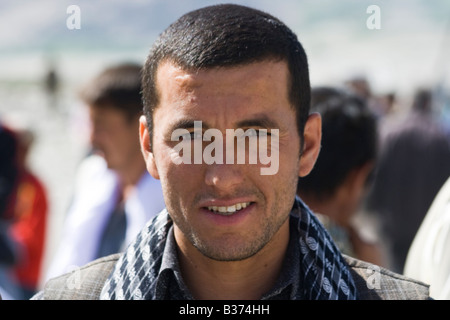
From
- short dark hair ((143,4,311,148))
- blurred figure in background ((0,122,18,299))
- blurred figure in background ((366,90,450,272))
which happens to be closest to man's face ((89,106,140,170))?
blurred figure in background ((0,122,18,299))

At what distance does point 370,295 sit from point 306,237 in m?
0.24

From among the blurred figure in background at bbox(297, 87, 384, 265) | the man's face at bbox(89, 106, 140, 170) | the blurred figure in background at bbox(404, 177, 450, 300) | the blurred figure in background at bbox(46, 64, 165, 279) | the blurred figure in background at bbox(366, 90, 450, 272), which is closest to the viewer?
the blurred figure in background at bbox(404, 177, 450, 300)

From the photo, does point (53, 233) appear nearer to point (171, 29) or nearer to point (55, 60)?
point (171, 29)

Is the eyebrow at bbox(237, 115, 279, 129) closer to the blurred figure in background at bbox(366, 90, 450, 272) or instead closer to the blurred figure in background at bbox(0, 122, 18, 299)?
the blurred figure in background at bbox(0, 122, 18, 299)

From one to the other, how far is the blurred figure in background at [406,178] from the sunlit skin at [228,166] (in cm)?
327

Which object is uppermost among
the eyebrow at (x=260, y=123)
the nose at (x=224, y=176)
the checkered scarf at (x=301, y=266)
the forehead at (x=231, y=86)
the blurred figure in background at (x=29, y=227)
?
the forehead at (x=231, y=86)

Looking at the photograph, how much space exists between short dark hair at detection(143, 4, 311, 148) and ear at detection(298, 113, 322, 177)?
0.04 m

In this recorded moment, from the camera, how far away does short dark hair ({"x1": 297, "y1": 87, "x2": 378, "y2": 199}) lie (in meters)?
2.42

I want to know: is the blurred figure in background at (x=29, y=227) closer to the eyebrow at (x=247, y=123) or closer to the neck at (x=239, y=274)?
the neck at (x=239, y=274)

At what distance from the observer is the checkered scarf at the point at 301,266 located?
5.28 ft

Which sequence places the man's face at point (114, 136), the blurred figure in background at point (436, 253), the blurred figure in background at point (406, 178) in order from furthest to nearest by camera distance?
the blurred figure in background at point (406, 178)
the man's face at point (114, 136)
the blurred figure in background at point (436, 253)

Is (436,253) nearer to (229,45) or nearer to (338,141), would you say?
(338,141)

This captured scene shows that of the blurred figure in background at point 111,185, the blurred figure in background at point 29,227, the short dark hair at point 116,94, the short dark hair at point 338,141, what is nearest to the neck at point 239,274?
the short dark hair at point 338,141

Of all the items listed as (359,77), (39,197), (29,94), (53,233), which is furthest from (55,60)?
(39,197)
